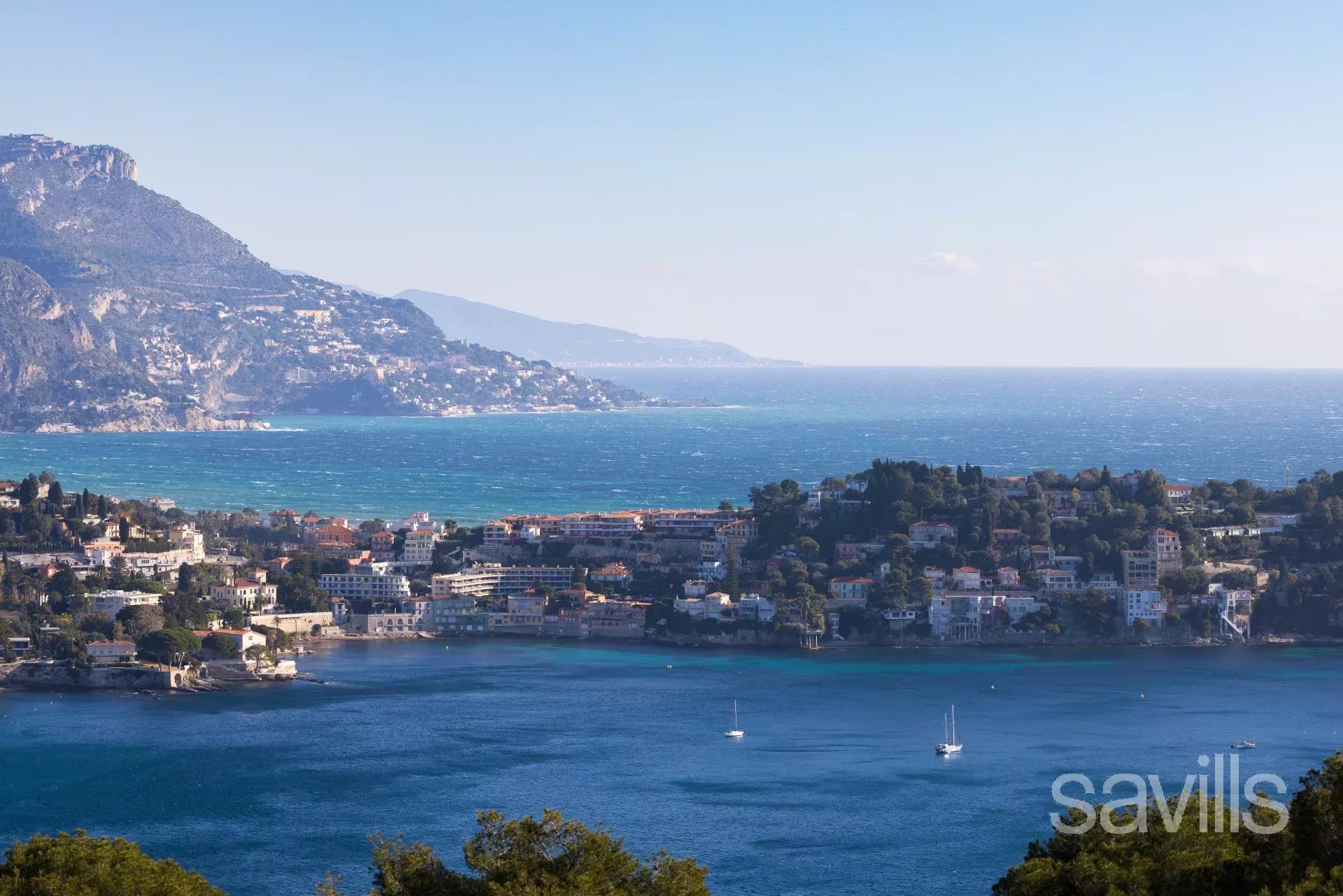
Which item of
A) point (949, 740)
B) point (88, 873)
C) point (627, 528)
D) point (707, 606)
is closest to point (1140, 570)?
point (707, 606)

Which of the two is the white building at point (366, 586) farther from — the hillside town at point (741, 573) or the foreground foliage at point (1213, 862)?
the foreground foliage at point (1213, 862)

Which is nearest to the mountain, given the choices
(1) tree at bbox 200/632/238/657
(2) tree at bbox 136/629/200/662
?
(1) tree at bbox 200/632/238/657

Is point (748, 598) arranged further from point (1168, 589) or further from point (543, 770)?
point (543, 770)

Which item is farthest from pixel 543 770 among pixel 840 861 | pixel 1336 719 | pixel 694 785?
pixel 1336 719

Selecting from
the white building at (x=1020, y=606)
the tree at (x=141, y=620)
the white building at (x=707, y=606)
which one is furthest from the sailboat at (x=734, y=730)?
the tree at (x=141, y=620)

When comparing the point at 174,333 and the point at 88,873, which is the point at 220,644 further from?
the point at 174,333

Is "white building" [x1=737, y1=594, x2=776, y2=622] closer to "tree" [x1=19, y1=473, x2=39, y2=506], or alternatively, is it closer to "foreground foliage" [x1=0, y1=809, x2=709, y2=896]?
"tree" [x1=19, y1=473, x2=39, y2=506]

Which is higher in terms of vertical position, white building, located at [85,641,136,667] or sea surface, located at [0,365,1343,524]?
sea surface, located at [0,365,1343,524]
